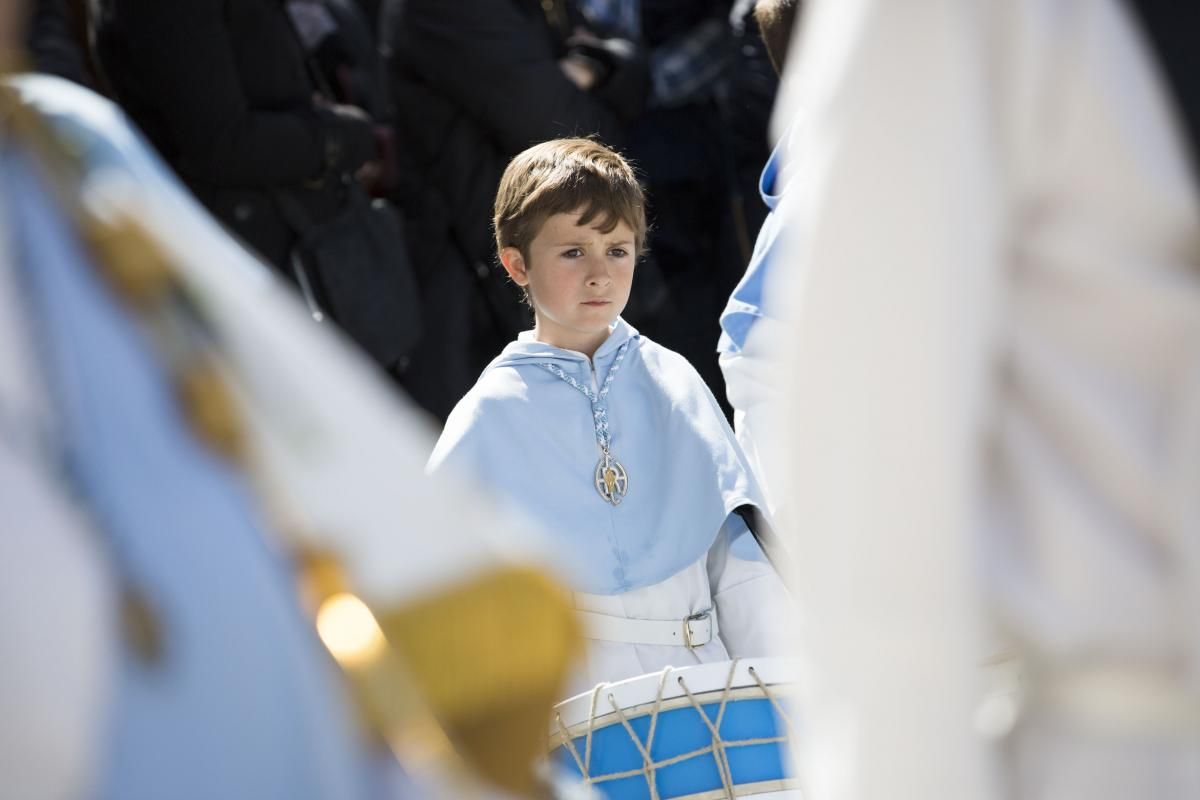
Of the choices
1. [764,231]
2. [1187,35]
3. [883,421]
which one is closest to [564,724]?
[764,231]

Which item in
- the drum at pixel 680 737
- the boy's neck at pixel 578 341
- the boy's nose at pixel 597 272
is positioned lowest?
the drum at pixel 680 737

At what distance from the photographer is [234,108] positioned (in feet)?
14.4

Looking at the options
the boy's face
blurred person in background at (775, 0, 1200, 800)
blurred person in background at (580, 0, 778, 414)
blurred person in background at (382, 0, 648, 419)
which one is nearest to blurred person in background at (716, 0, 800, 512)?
the boy's face

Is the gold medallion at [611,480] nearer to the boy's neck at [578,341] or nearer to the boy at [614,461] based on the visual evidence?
the boy at [614,461]

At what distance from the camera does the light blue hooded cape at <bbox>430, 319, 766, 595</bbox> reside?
335 cm

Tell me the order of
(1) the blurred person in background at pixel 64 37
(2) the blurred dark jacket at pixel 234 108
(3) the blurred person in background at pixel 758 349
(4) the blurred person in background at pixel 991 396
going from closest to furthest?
(4) the blurred person in background at pixel 991 396 < (3) the blurred person in background at pixel 758 349 < (2) the blurred dark jacket at pixel 234 108 < (1) the blurred person in background at pixel 64 37

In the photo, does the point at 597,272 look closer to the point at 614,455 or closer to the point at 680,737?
the point at 614,455

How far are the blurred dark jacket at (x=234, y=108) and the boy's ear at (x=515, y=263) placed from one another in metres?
0.92

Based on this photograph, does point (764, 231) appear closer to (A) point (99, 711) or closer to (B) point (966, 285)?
(B) point (966, 285)

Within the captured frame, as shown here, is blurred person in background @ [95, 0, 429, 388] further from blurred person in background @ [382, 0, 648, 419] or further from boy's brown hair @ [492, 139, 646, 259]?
boy's brown hair @ [492, 139, 646, 259]

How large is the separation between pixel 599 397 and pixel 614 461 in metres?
0.16

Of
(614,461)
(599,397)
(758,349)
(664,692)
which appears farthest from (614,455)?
(664,692)

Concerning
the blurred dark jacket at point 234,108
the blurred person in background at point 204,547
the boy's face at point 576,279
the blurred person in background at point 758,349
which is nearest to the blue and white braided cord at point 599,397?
the boy's face at point 576,279

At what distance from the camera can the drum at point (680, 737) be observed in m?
2.76
